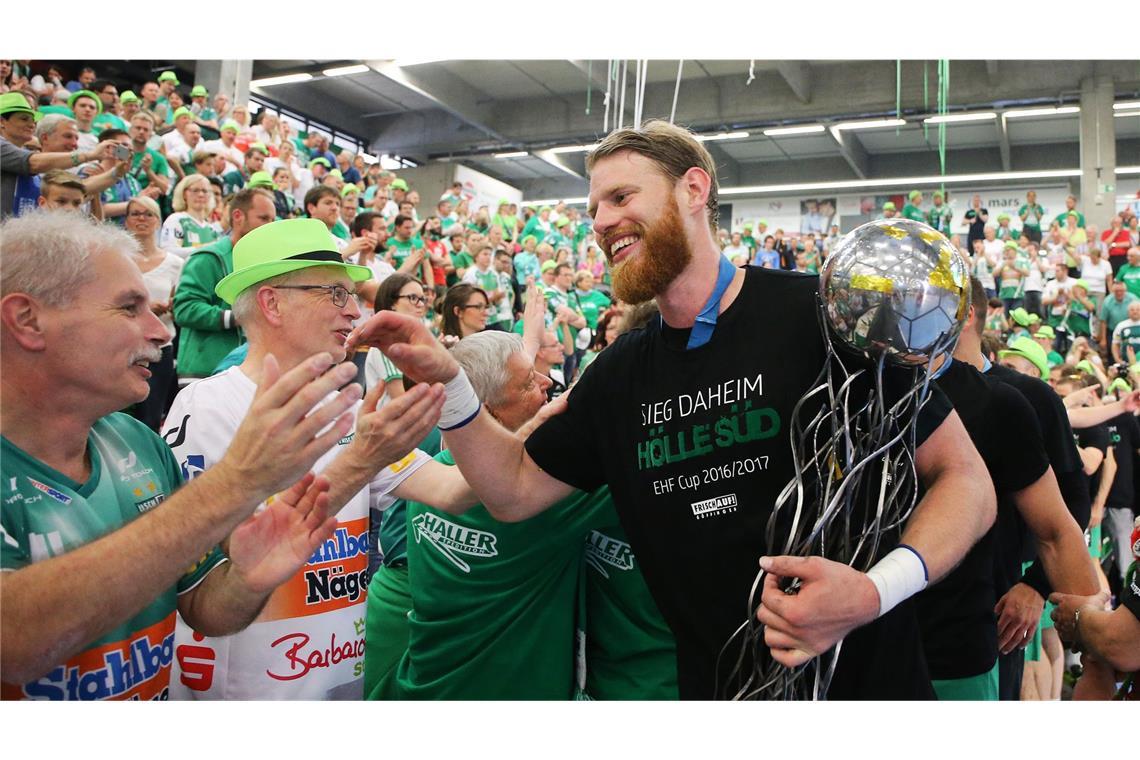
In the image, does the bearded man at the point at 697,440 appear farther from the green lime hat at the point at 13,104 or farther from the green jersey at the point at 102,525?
the green lime hat at the point at 13,104

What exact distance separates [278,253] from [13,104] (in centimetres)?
411

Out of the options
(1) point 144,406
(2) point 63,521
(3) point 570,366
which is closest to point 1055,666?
(2) point 63,521

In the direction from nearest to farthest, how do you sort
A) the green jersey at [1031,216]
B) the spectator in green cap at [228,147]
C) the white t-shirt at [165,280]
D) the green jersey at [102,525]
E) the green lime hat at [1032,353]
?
the green jersey at [102,525] → the green lime hat at [1032,353] → the white t-shirt at [165,280] → the spectator in green cap at [228,147] → the green jersey at [1031,216]

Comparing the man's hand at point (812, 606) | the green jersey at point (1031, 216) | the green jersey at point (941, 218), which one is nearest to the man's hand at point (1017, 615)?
the man's hand at point (812, 606)

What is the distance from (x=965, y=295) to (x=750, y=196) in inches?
1089

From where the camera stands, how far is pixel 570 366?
1040 centimetres

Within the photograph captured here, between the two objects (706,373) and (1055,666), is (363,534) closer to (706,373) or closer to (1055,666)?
(706,373)

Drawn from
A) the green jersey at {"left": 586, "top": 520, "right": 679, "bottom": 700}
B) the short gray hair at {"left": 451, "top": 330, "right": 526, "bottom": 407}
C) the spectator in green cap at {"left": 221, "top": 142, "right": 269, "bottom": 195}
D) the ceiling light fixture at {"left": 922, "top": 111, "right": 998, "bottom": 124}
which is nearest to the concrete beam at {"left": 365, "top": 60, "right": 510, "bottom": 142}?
the ceiling light fixture at {"left": 922, "top": 111, "right": 998, "bottom": 124}

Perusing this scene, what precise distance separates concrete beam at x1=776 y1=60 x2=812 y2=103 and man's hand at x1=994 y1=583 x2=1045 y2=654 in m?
17.6

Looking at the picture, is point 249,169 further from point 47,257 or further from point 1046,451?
point 1046,451

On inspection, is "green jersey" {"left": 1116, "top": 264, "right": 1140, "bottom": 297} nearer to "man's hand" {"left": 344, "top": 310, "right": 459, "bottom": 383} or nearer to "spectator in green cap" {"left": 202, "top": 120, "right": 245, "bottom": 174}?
"spectator in green cap" {"left": 202, "top": 120, "right": 245, "bottom": 174}

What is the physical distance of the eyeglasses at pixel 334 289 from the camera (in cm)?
240

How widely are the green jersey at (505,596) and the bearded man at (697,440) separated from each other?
9.7 inches

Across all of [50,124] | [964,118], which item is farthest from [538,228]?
[964,118]
